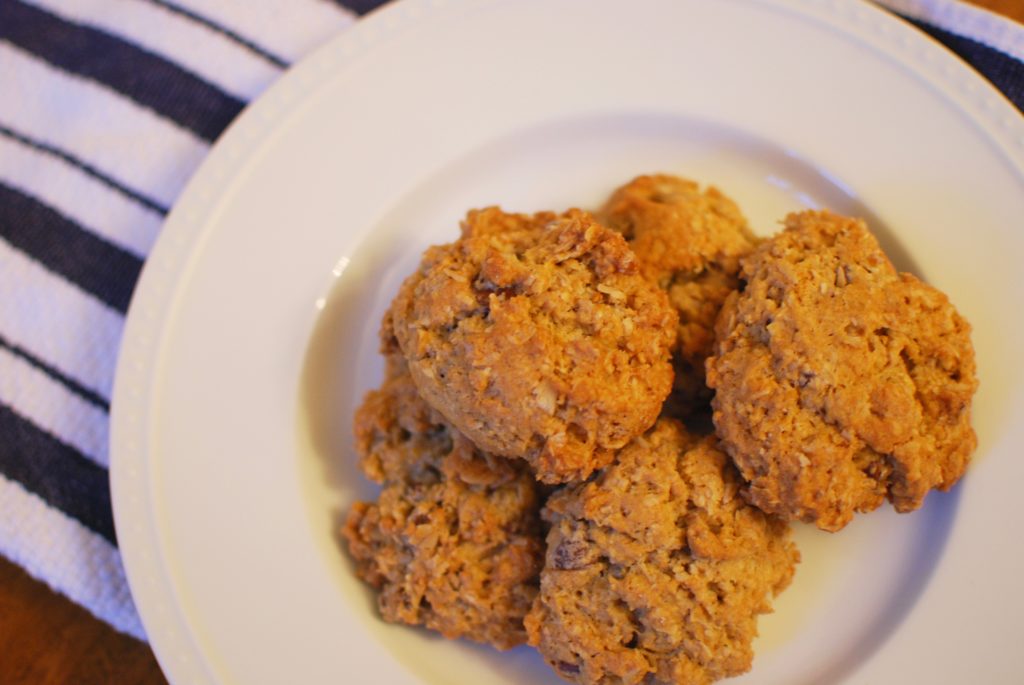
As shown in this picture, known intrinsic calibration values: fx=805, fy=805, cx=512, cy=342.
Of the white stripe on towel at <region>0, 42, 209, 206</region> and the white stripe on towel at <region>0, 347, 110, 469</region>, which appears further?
the white stripe on towel at <region>0, 42, 209, 206</region>

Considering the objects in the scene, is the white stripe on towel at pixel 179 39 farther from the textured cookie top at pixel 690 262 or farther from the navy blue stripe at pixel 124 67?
the textured cookie top at pixel 690 262

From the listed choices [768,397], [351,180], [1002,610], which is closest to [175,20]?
[351,180]

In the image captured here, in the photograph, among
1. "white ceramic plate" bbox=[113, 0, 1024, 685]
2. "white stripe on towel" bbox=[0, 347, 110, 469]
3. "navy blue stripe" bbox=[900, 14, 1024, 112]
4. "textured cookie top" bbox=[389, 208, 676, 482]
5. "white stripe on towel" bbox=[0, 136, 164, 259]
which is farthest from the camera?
"white stripe on towel" bbox=[0, 136, 164, 259]

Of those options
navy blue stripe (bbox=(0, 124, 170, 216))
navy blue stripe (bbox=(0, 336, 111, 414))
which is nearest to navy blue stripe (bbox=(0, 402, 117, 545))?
navy blue stripe (bbox=(0, 336, 111, 414))

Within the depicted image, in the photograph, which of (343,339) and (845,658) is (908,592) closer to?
(845,658)

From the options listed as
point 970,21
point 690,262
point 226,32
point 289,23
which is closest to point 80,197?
point 226,32

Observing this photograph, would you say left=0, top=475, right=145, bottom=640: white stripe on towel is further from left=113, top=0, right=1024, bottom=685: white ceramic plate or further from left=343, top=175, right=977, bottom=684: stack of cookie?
left=343, top=175, right=977, bottom=684: stack of cookie

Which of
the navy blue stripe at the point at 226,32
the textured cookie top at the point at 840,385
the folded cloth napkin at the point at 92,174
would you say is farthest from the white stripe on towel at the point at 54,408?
the textured cookie top at the point at 840,385
